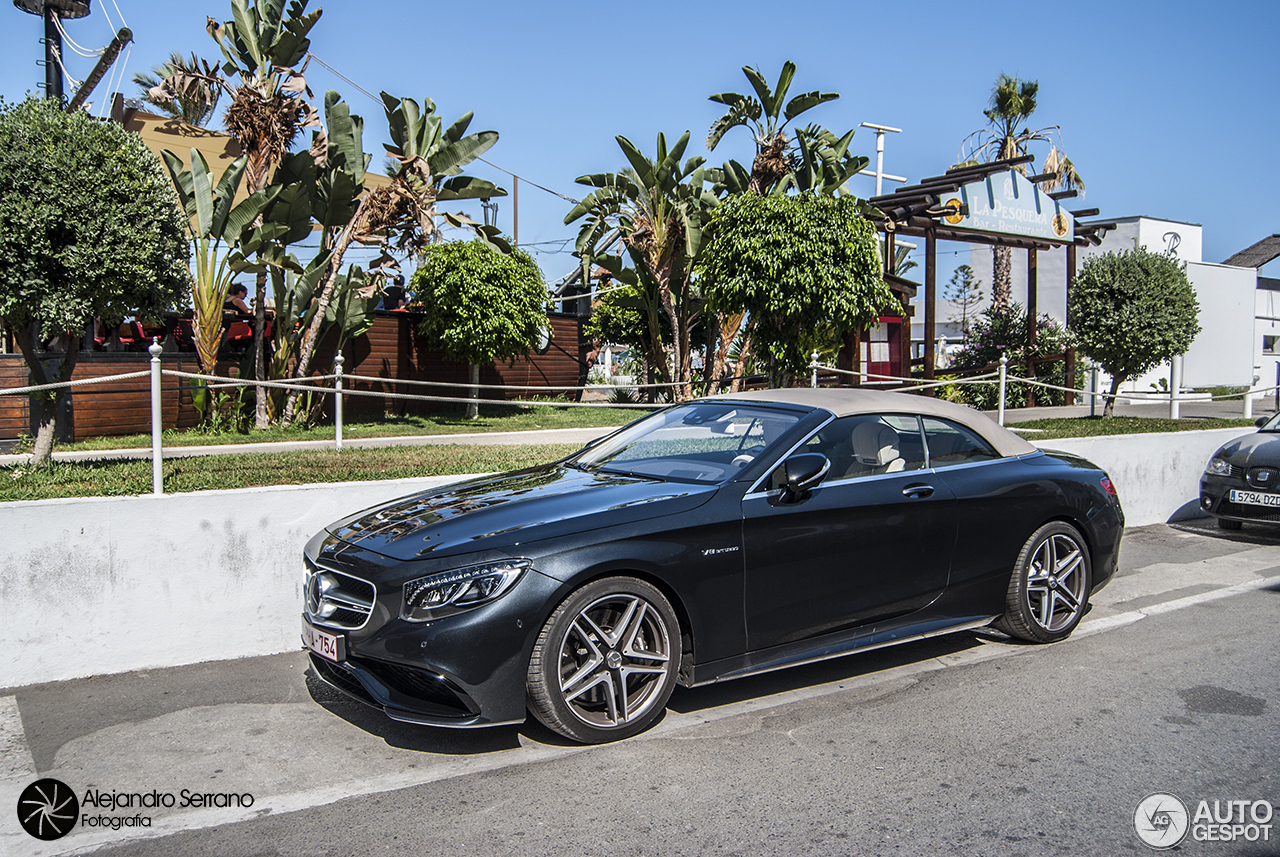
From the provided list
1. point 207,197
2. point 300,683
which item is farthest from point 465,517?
point 207,197

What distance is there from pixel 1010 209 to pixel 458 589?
20168mm

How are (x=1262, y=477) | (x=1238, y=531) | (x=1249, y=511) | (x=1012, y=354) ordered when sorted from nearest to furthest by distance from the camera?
1. (x=1262, y=477)
2. (x=1249, y=511)
3. (x=1238, y=531)
4. (x=1012, y=354)

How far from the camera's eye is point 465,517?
436cm

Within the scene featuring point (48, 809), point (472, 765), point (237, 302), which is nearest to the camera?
point (48, 809)

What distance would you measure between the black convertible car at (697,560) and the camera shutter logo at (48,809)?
3.57 ft

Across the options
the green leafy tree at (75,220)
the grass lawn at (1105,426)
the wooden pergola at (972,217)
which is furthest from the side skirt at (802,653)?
the wooden pergola at (972,217)

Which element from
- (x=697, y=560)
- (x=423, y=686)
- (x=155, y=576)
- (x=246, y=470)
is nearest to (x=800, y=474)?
(x=697, y=560)

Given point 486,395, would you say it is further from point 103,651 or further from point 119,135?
point 103,651

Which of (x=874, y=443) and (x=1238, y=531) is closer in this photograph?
(x=874, y=443)

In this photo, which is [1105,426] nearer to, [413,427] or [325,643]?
[413,427]

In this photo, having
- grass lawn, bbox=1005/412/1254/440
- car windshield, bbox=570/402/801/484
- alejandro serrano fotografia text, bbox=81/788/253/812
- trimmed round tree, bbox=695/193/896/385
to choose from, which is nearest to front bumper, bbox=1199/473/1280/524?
grass lawn, bbox=1005/412/1254/440

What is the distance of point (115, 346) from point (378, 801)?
12.8 metres

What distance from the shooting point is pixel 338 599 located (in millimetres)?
4223

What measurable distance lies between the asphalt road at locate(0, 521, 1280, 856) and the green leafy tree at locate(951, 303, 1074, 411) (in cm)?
1638
